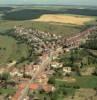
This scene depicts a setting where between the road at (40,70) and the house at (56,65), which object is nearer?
the road at (40,70)

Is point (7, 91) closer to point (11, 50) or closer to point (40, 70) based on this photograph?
point (40, 70)

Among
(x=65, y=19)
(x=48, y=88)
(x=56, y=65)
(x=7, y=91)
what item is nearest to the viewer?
(x=7, y=91)

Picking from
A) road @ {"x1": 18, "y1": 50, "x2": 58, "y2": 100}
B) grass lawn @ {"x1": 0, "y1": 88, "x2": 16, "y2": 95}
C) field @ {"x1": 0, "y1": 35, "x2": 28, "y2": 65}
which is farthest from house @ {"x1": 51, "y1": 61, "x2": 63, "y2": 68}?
grass lawn @ {"x1": 0, "y1": 88, "x2": 16, "y2": 95}

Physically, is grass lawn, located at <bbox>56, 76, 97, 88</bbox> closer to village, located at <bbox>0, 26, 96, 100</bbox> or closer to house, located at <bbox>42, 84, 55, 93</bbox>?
village, located at <bbox>0, 26, 96, 100</bbox>

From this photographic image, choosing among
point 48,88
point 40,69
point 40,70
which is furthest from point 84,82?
point 40,69

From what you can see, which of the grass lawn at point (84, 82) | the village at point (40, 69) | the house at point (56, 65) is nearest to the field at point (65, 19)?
the village at point (40, 69)

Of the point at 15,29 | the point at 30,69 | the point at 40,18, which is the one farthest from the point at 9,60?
the point at 40,18

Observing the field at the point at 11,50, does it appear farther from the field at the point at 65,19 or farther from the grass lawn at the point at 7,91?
the field at the point at 65,19
